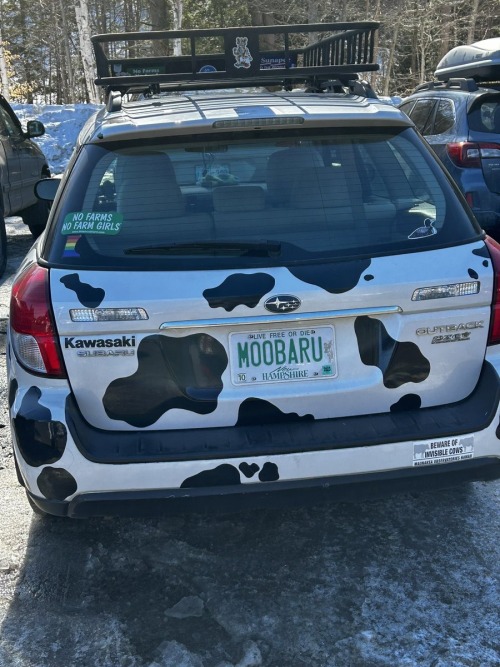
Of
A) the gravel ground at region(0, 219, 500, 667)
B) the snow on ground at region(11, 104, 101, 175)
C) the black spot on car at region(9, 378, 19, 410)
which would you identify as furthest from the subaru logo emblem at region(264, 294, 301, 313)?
the snow on ground at region(11, 104, 101, 175)

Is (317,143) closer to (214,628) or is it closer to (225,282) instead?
(225,282)

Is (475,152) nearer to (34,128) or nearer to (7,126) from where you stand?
(34,128)

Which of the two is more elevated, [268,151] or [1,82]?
[268,151]

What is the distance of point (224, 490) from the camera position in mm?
2689

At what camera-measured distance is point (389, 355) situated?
9.18 feet

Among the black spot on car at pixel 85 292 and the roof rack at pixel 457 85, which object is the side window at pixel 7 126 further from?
the black spot on car at pixel 85 292

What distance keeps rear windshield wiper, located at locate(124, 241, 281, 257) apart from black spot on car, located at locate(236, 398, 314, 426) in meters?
0.53

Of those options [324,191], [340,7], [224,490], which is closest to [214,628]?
[224,490]

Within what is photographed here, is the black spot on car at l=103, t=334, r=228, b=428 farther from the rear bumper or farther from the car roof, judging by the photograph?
the car roof

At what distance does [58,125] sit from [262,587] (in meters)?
19.7

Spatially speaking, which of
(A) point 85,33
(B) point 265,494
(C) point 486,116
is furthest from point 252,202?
(A) point 85,33

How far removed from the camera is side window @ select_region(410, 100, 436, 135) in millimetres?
8938

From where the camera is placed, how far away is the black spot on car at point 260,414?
9.04 ft

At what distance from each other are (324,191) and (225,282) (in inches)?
25.1
